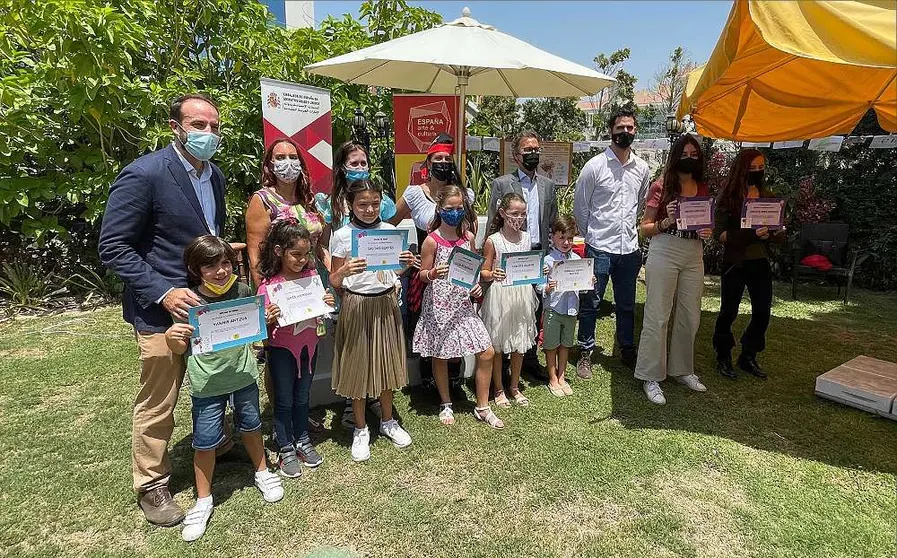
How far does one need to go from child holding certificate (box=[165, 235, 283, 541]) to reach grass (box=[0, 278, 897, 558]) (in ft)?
0.78

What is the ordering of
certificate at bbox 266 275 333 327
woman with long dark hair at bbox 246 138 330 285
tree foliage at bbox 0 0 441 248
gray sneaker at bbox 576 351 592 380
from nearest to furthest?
certificate at bbox 266 275 333 327, woman with long dark hair at bbox 246 138 330 285, gray sneaker at bbox 576 351 592 380, tree foliage at bbox 0 0 441 248

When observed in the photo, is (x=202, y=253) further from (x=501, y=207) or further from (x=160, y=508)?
Result: (x=501, y=207)

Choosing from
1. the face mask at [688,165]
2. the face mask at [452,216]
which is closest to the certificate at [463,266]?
the face mask at [452,216]

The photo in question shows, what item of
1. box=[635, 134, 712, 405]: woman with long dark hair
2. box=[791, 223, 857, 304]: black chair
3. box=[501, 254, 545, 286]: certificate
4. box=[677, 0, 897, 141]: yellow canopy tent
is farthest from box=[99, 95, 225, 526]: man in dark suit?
box=[791, 223, 857, 304]: black chair

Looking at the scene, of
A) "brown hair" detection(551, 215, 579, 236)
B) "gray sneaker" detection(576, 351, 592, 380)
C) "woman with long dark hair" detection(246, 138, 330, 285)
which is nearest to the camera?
"woman with long dark hair" detection(246, 138, 330, 285)

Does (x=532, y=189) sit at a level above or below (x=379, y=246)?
above

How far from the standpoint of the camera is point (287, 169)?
3.10 m

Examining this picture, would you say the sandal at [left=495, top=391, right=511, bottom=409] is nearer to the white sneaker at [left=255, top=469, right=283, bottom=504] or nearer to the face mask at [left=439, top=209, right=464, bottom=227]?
the face mask at [left=439, top=209, right=464, bottom=227]

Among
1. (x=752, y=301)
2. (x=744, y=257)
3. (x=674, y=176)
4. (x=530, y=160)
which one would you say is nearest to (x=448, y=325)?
(x=530, y=160)

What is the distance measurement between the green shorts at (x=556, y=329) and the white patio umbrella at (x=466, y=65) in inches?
78.0

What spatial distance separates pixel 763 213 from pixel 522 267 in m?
2.09

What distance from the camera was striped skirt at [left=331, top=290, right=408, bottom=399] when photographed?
3205 millimetres

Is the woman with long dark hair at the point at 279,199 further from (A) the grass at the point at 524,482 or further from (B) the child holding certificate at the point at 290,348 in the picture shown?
(A) the grass at the point at 524,482

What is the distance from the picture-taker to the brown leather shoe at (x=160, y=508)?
262 centimetres
